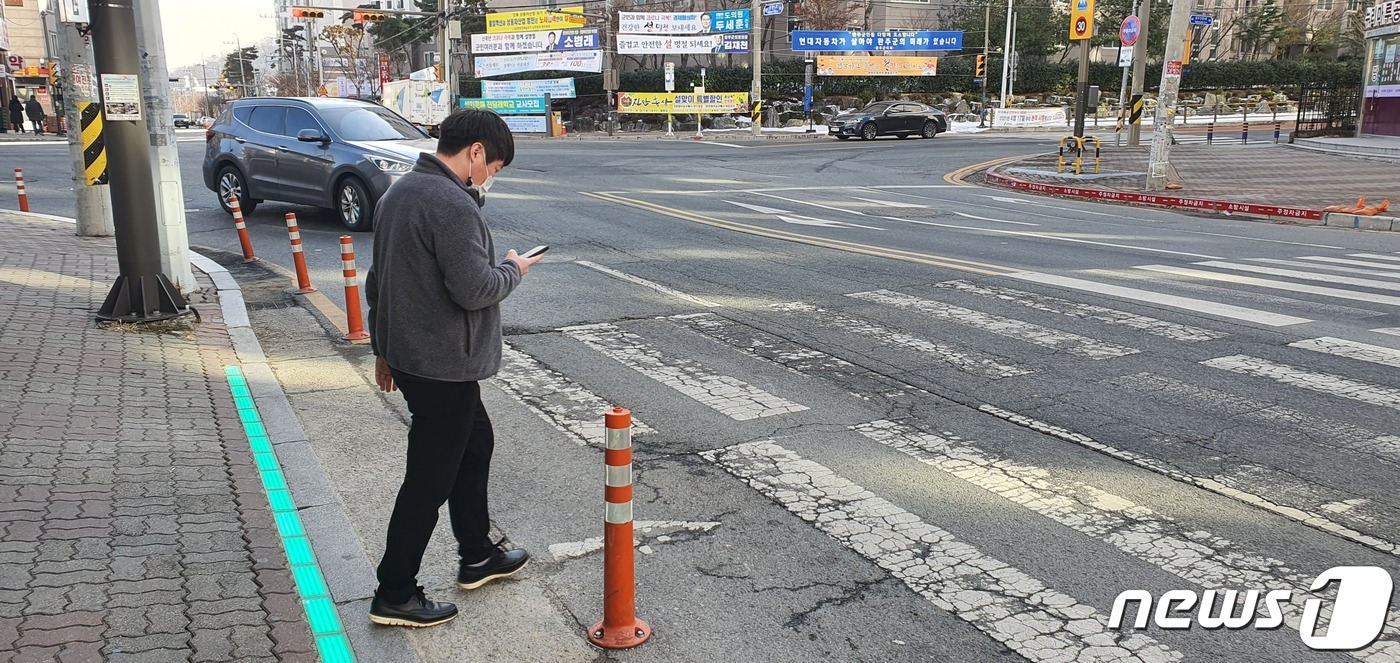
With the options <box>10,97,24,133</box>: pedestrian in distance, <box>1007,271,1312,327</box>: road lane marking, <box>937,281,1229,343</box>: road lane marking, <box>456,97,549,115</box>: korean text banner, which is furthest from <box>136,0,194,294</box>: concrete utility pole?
<box>456,97,549,115</box>: korean text banner

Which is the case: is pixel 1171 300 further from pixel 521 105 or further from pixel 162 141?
pixel 521 105

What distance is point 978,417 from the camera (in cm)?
629

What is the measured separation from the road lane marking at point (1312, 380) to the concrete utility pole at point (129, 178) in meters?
8.10

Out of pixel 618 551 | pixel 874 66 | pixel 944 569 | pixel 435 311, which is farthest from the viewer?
pixel 874 66

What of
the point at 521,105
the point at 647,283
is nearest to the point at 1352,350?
the point at 647,283

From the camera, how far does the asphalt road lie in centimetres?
408

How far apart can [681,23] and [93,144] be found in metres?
42.7

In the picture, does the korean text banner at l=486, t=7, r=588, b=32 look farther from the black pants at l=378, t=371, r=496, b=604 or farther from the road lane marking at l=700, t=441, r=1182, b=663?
the black pants at l=378, t=371, r=496, b=604

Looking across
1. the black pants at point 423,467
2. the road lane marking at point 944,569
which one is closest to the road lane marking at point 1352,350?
the road lane marking at point 944,569

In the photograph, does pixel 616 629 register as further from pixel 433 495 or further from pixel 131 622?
pixel 131 622

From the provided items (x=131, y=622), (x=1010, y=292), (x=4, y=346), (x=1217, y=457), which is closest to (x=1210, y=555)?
(x=1217, y=457)

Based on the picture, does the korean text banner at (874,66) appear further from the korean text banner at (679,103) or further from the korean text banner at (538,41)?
the korean text banner at (538,41)

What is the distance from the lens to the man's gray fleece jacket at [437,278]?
3.55m

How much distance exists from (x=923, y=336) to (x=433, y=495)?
526 centimetres
